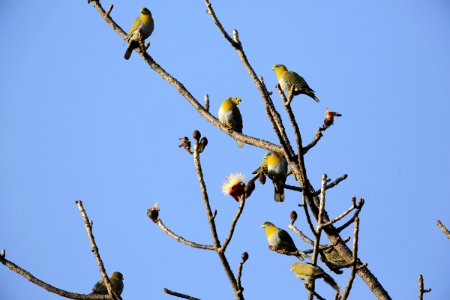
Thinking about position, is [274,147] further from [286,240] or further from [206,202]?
[286,240]

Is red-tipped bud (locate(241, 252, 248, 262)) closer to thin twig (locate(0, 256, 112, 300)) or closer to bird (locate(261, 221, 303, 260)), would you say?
thin twig (locate(0, 256, 112, 300))

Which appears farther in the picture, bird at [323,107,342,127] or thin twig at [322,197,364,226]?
bird at [323,107,342,127]

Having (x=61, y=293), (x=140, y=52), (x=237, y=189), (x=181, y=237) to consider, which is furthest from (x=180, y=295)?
(x=140, y=52)

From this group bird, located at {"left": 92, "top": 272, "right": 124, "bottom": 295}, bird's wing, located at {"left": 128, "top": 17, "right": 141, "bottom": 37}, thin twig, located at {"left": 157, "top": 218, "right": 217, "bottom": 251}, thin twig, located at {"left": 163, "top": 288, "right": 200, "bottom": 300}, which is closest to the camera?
thin twig, located at {"left": 163, "top": 288, "right": 200, "bottom": 300}

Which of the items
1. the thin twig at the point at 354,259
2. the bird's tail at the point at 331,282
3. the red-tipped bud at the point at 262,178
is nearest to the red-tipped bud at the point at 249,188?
the thin twig at the point at 354,259

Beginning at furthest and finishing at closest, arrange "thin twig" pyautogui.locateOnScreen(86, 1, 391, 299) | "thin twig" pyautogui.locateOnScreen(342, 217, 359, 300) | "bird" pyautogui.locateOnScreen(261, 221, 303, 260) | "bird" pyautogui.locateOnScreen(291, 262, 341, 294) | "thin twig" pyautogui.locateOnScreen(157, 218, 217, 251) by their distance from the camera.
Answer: "bird" pyautogui.locateOnScreen(261, 221, 303, 260)
"bird" pyautogui.locateOnScreen(291, 262, 341, 294)
"thin twig" pyautogui.locateOnScreen(86, 1, 391, 299)
"thin twig" pyautogui.locateOnScreen(157, 218, 217, 251)
"thin twig" pyautogui.locateOnScreen(342, 217, 359, 300)

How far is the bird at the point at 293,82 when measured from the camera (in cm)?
686

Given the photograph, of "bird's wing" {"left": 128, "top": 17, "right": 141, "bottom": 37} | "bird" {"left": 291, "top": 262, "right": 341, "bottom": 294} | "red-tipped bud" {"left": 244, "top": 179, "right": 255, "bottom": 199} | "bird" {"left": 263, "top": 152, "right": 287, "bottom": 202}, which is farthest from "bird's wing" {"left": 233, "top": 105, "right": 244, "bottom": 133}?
"red-tipped bud" {"left": 244, "top": 179, "right": 255, "bottom": 199}

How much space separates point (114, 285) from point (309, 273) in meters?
4.14

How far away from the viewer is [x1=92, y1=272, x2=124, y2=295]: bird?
5.85 metres

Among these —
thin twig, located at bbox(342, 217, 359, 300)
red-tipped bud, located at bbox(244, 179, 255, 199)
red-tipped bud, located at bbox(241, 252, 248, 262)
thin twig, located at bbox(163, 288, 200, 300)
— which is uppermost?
red-tipped bud, located at bbox(244, 179, 255, 199)

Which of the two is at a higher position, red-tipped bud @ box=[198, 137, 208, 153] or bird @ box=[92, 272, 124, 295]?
bird @ box=[92, 272, 124, 295]

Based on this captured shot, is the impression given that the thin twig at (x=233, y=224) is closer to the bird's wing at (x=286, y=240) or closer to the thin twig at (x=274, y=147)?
the thin twig at (x=274, y=147)

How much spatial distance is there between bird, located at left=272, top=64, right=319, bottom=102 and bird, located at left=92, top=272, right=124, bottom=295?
310cm
